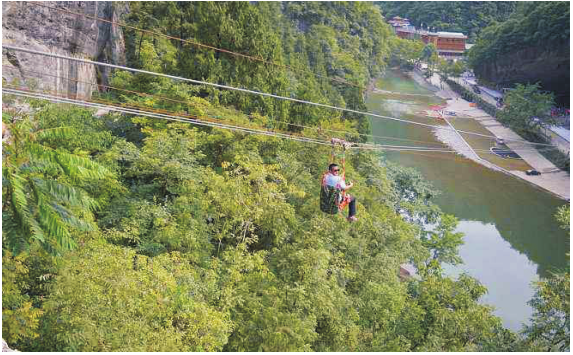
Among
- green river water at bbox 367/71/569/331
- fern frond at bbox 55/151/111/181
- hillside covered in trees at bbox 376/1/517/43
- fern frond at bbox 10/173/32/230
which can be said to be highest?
hillside covered in trees at bbox 376/1/517/43

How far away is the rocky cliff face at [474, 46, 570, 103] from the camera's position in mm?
46094

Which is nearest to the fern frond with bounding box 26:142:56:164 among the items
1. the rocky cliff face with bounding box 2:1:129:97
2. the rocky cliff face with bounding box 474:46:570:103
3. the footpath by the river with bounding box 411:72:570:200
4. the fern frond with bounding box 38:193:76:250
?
the fern frond with bounding box 38:193:76:250

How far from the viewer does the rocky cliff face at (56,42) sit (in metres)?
15.6

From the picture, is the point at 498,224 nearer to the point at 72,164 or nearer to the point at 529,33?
the point at 529,33

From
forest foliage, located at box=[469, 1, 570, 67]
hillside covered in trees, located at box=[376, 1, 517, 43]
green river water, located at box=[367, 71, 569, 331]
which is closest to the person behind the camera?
green river water, located at box=[367, 71, 569, 331]

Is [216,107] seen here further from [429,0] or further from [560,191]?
[429,0]

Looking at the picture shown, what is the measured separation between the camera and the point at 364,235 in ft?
53.2

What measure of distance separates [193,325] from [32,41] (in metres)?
12.1

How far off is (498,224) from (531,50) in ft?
83.9

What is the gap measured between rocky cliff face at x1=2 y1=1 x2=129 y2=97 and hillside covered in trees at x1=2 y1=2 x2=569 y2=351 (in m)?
1.17

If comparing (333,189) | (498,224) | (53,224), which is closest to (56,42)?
(333,189)

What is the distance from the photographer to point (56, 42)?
57.4ft

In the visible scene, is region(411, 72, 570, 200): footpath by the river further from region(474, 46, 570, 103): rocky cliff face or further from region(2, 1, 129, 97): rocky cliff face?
region(2, 1, 129, 97): rocky cliff face

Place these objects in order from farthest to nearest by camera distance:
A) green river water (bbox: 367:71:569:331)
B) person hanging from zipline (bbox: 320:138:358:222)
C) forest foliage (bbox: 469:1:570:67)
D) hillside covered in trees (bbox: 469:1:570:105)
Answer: hillside covered in trees (bbox: 469:1:570:105)
forest foliage (bbox: 469:1:570:67)
green river water (bbox: 367:71:569:331)
person hanging from zipline (bbox: 320:138:358:222)
